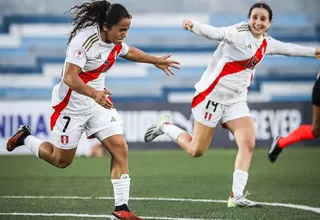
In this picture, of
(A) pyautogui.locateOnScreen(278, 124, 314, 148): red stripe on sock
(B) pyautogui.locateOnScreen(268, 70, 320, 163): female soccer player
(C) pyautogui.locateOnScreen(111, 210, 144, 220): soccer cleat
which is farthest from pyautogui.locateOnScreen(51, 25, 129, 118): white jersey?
(A) pyautogui.locateOnScreen(278, 124, 314, 148): red stripe on sock

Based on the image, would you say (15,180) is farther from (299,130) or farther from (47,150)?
(299,130)

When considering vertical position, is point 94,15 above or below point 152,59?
above

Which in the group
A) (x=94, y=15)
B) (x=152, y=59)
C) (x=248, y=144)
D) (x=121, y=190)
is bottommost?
(x=121, y=190)

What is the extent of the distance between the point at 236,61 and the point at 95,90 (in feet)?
7.78

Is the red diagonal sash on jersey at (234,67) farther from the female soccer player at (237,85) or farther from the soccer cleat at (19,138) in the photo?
the soccer cleat at (19,138)

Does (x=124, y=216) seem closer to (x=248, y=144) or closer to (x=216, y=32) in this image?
(x=248, y=144)

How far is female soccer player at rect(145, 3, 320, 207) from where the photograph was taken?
8695 millimetres

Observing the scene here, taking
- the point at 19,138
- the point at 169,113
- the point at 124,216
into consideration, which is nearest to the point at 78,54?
the point at 124,216

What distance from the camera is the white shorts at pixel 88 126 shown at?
759 centimetres

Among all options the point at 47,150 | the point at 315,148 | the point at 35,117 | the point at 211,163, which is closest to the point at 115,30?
the point at 47,150

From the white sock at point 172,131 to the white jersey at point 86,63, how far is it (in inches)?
88.6

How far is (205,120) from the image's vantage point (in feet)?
30.1

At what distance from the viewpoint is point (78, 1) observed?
837 inches

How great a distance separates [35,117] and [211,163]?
448 centimetres
